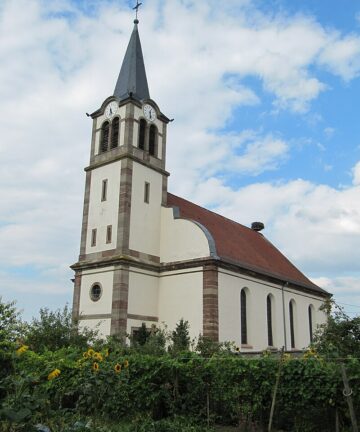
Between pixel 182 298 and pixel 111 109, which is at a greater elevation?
pixel 111 109

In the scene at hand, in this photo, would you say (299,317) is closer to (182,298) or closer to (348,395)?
(182,298)

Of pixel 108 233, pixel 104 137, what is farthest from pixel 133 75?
pixel 108 233

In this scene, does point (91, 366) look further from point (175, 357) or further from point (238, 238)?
point (238, 238)

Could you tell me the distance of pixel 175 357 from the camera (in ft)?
38.0

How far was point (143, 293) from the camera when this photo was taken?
→ 1049 inches

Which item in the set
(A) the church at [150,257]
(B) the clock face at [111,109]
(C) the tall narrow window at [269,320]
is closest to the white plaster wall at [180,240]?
(A) the church at [150,257]

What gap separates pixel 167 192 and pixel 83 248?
6448 mm

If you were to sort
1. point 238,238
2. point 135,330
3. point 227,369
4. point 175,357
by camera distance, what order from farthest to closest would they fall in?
point 238,238 < point 135,330 < point 175,357 < point 227,369

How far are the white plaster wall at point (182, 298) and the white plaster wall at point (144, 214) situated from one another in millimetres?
2136

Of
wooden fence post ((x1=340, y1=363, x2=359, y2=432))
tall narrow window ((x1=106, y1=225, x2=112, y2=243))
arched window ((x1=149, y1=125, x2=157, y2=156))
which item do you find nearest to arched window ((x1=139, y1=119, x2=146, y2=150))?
arched window ((x1=149, y1=125, x2=157, y2=156))

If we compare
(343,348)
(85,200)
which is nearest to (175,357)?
(343,348)

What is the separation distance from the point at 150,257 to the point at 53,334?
32.3ft

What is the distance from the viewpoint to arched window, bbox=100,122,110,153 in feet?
98.7

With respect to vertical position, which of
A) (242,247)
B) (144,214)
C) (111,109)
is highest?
(111,109)
